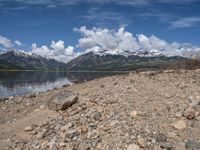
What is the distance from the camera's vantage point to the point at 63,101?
575 inches

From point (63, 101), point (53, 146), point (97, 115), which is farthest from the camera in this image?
point (63, 101)

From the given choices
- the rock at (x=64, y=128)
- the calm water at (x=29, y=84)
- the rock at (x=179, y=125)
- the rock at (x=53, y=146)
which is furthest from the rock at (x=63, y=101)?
the calm water at (x=29, y=84)

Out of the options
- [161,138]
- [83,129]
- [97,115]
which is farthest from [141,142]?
[97,115]

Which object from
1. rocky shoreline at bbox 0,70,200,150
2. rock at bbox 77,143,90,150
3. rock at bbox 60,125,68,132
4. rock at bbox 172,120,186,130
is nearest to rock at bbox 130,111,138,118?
rocky shoreline at bbox 0,70,200,150

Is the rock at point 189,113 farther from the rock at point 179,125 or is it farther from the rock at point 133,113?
the rock at point 133,113

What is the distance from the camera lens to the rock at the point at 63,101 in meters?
14.6

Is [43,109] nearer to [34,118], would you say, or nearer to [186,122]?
[34,118]

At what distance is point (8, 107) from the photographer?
1989 cm

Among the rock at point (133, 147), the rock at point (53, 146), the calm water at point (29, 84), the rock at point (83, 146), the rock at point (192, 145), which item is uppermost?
the rock at point (192, 145)

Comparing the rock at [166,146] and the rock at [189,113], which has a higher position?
the rock at [189,113]

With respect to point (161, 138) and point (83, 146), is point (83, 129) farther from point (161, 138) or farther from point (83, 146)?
point (161, 138)

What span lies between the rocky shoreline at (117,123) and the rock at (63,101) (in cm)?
10

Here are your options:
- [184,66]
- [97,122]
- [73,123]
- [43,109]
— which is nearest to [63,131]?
[73,123]

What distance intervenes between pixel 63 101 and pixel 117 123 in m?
3.38
